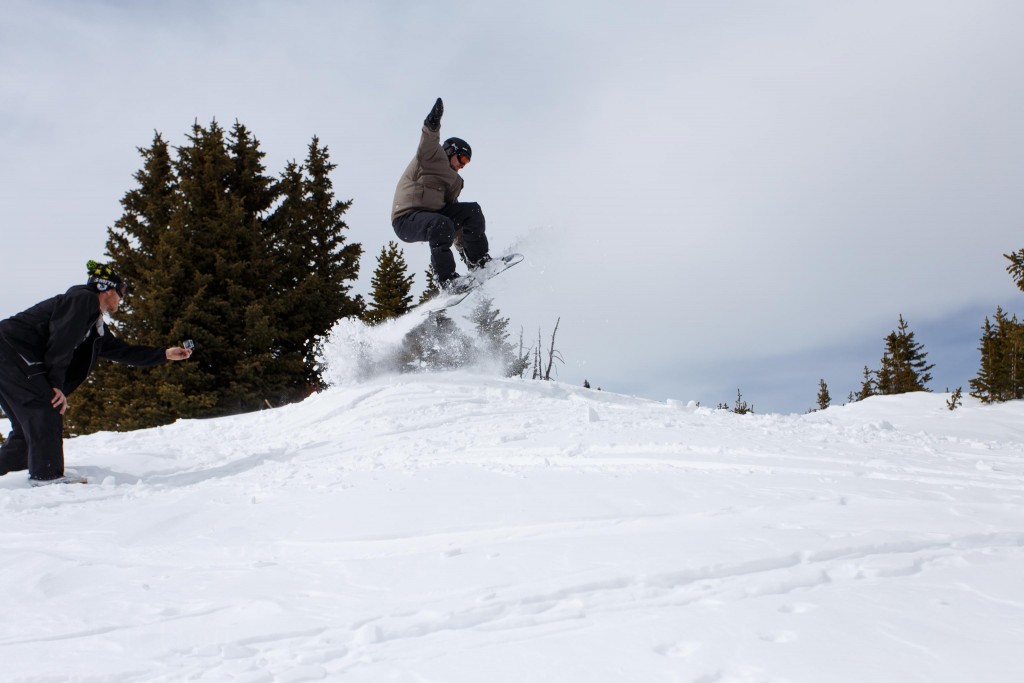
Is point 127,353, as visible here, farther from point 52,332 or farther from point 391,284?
point 391,284

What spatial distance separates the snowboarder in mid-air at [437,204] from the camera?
8.10 metres

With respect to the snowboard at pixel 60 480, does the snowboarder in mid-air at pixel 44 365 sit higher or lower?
higher

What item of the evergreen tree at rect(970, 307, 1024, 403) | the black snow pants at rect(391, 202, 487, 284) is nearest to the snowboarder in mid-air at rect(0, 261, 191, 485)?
the black snow pants at rect(391, 202, 487, 284)

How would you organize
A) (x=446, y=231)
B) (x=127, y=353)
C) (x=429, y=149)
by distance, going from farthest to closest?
(x=446, y=231) < (x=429, y=149) < (x=127, y=353)

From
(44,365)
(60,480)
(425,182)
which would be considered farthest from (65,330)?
(425,182)

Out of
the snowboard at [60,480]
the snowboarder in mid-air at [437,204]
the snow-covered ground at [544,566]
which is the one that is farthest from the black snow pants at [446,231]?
the snowboard at [60,480]

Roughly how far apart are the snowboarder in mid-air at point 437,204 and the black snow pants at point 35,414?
425 centimetres

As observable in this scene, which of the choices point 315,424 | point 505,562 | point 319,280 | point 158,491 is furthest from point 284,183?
point 505,562

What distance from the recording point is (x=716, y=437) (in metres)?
5.08

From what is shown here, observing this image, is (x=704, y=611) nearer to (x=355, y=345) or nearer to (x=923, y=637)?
(x=923, y=637)

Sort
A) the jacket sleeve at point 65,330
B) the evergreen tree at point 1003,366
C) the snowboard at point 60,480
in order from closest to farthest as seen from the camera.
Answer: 1. the snowboard at point 60,480
2. the jacket sleeve at point 65,330
3. the evergreen tree at point 1003,366

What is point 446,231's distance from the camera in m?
8.15

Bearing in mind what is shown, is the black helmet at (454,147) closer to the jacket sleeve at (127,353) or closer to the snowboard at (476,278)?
the snowboard at (476,278)

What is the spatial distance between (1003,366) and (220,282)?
18.1 metres
